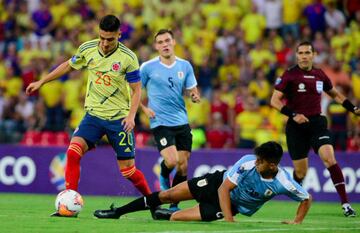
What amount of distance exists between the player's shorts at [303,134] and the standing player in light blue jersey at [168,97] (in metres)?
1.63

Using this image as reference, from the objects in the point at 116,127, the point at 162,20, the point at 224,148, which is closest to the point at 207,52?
the point at 162,20

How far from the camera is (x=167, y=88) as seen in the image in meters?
15.8

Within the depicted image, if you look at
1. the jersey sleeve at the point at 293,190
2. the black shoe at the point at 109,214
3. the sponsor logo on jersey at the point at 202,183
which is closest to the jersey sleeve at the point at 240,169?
the jersey sleeve at the point at 293,190

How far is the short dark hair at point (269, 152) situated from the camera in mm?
11891

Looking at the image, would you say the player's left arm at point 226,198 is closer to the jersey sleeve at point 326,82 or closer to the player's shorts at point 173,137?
the player's shorts at point 173,137

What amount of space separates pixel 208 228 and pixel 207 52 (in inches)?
525

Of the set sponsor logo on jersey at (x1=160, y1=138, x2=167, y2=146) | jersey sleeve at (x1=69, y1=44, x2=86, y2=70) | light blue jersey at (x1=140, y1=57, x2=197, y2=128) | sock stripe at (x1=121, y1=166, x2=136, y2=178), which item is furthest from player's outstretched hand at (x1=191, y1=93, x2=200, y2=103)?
jersey sleeve at (x1=69, y1=44, x2=86, y2=70)

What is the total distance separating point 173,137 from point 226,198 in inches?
139

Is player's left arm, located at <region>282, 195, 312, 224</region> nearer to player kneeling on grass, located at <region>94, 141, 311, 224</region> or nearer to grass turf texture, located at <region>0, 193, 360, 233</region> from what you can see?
player kneeling on grass, located at <region>94, 141, 311, 224</region>

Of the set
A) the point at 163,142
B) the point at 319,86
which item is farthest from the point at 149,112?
the point at 319,86

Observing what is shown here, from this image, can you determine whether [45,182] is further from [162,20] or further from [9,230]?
[9,230]

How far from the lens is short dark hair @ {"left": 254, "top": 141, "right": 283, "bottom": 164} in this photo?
11.9m

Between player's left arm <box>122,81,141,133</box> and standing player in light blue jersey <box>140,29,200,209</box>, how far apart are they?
6.42ft

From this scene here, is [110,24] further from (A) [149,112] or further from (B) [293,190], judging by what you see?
(B) [293,190]
